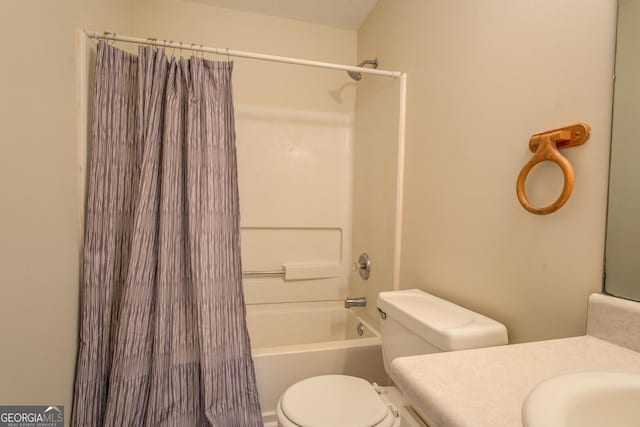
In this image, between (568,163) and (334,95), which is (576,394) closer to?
(568,163)

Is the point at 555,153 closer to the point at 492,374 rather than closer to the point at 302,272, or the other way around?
the point at 492,374

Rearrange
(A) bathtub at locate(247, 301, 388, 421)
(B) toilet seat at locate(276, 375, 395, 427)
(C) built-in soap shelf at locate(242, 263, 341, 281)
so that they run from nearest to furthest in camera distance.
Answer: (B) toilet seat at locate(276, 375, 395, 427), (A) bathtub at locate(247, 301, 388, 421), (C) built-in soap shelf at locate(242, 263, 341, 281)

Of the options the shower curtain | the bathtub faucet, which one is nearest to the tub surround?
the shower curtain

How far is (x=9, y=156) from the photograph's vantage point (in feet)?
2.49

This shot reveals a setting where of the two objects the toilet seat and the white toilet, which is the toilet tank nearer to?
the white toilet

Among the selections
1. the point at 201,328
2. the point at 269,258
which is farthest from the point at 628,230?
the point at 269,258

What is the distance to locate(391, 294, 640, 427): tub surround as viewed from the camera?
431 mm

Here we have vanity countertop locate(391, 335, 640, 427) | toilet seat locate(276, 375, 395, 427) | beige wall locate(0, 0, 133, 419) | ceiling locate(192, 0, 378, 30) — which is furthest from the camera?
ceiling locate(192, 0, 378, 30)

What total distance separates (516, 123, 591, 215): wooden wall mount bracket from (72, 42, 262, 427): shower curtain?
1096 mm

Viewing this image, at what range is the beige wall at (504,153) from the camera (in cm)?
74

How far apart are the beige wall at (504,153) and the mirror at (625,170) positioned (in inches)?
0.9

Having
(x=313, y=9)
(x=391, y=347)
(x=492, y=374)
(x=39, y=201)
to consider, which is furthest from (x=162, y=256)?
(x=313, y=9)

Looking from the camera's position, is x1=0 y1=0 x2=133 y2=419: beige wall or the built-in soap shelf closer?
x1=0 y1=0 x2=133 y2=419: beige wall

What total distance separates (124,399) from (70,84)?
1.21 m
